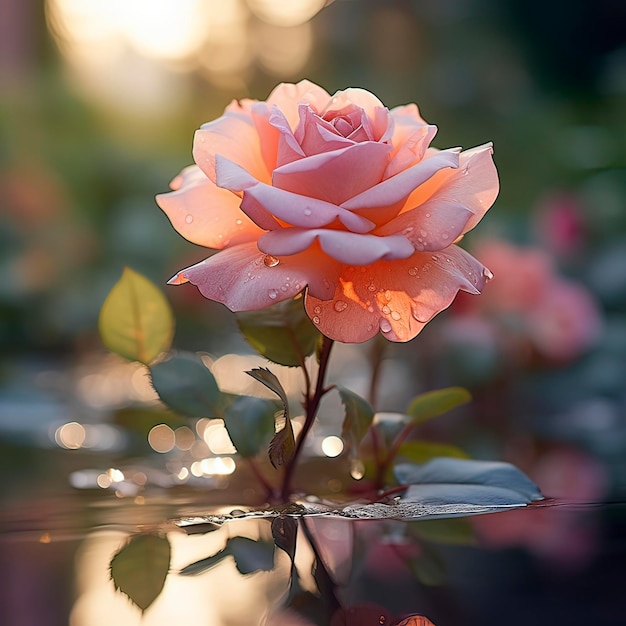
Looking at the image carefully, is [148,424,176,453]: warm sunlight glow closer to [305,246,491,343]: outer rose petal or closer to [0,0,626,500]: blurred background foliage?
[0,0,626,500]: blurred background foliage

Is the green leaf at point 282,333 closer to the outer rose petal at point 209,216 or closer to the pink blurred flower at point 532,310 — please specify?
the outer rose petal at point 209,216

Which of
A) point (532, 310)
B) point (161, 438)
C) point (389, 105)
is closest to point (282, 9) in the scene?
point (389, 105)

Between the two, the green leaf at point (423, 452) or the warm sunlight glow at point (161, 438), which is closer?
the green leaf at point (423, 452)

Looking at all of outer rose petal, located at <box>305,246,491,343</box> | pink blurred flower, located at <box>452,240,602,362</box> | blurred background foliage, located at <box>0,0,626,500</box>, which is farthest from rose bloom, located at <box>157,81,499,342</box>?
pink blurred flower, located at <box>452,240,602,362</box>

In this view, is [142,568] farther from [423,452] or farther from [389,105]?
[389,105]

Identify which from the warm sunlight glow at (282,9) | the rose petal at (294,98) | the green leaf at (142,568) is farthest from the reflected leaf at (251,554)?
the warm sunlight glow at (282,9)
